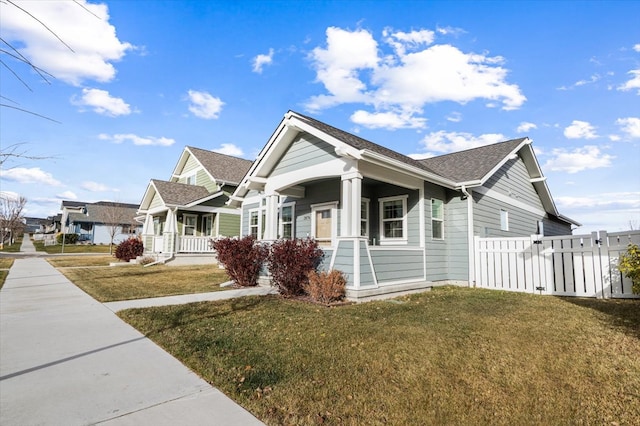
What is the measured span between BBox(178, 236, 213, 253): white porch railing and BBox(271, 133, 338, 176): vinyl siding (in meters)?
10.5

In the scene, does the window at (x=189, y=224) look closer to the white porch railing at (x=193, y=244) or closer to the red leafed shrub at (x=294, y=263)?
the white porch railing at (x=193, y=244)

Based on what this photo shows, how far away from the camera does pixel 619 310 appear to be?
667 cm

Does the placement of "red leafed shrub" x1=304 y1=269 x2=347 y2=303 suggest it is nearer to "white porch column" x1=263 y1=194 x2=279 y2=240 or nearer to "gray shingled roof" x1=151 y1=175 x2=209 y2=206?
"white porch column" x1=263 y1=194 x2=279 y2=240

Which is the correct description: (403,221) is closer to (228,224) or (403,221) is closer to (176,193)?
(228,224)

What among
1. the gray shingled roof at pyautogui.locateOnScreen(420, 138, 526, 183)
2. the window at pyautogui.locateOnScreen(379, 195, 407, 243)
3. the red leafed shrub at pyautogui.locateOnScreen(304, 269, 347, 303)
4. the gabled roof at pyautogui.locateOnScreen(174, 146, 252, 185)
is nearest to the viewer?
the red leafed shrub at pyautogui.locateOnScreen(304, 269, 347, 303)

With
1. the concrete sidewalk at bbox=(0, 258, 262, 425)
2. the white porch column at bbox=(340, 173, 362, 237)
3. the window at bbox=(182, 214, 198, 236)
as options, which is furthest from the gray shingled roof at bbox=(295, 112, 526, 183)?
the window at bbox=(182, 214, 198, 236)

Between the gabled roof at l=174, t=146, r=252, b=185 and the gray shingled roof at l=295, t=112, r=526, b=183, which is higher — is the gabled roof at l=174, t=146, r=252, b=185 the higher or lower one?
the higher one

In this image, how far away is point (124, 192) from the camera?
4191 centimetres

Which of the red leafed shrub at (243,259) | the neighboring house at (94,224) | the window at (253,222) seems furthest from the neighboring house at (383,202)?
the neighboring house at (94,224)

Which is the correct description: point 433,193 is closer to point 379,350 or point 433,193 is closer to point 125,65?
point 379,350

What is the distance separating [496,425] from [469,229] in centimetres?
907

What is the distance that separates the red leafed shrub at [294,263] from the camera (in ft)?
28.5

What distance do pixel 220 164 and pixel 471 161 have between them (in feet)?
54.5

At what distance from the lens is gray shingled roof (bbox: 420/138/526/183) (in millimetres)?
11312
